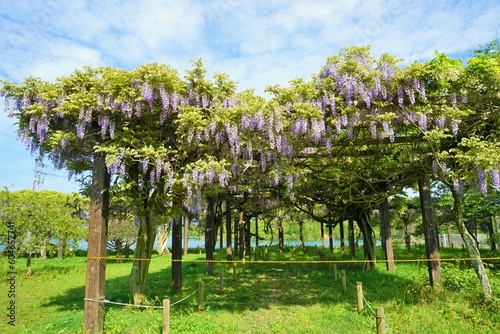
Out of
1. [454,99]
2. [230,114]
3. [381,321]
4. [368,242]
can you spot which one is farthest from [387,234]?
[230,114]

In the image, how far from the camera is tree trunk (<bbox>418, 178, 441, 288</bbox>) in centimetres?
926

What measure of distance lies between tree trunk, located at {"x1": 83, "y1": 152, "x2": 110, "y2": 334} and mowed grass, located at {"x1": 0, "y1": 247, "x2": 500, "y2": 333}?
1.22 feet

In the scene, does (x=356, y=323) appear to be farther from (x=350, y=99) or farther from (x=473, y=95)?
(x=473, y=95)

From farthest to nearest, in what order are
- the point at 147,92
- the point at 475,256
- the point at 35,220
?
1. the point at 35,220
2. the point at 475,256
3. the point at 147,92

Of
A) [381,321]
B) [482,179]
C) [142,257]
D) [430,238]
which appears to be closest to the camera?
[381,321]

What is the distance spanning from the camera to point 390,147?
32.2 ft

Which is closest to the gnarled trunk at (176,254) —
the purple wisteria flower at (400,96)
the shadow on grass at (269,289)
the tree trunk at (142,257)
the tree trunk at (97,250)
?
the shadow on grass at (269,289)

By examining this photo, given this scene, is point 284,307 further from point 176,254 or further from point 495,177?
point 495,177

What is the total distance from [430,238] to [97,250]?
8891mm

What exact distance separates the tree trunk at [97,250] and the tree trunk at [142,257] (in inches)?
52.0

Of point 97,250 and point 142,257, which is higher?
point 97,250

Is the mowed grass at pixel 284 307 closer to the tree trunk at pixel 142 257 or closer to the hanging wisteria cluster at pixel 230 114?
the tree trunk at pixel 142 257

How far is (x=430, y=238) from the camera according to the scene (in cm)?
972

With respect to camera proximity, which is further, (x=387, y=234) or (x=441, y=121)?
(x=387, y=234)
